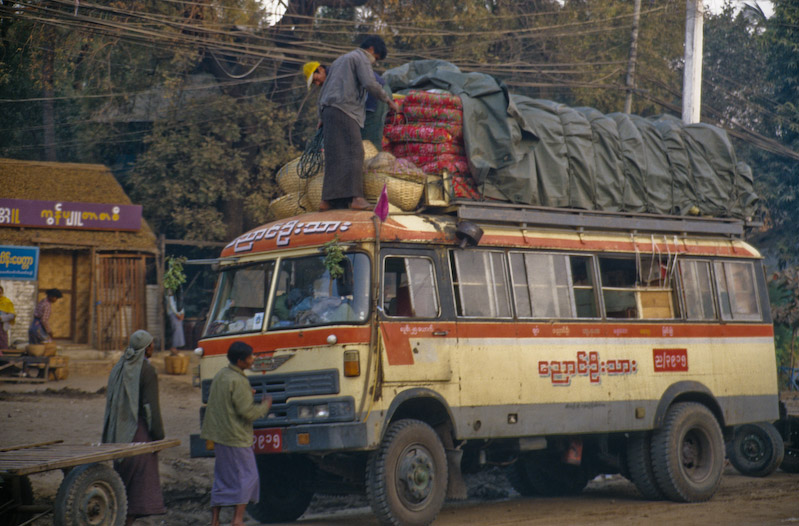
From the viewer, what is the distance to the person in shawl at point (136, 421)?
27.6 ft

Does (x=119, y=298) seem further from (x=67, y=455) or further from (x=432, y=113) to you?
(x=67, y=455)

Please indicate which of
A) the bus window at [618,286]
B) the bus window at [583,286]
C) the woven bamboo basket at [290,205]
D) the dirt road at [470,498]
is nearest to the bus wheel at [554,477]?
the dirt road at [470,498]

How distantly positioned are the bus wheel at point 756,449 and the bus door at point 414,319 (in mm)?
6221

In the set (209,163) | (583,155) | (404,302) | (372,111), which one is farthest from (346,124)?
(209,163)

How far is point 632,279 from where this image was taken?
11.3 meters

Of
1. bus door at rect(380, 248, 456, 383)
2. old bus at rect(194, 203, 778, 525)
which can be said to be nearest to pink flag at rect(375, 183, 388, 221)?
old bus at rect(194, 203, 778, 525)

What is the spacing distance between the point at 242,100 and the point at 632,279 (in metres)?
14.4

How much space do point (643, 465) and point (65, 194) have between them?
14.3 metres

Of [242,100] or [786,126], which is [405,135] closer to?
[242,100]

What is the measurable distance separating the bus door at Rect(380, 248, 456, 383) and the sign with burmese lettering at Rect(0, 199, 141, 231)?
13.0 meters

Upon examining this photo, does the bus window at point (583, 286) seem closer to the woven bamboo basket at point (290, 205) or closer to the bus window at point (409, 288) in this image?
the bus window at point (409, 288)

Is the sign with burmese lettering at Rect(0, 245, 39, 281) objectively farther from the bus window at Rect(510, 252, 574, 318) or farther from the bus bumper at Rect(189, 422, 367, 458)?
the bus window at Rect(510, 252, 574, 318)

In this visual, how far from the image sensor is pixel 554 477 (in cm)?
1251

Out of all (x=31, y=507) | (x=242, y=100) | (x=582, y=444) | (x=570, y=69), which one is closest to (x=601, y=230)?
(x=582, y=444)
